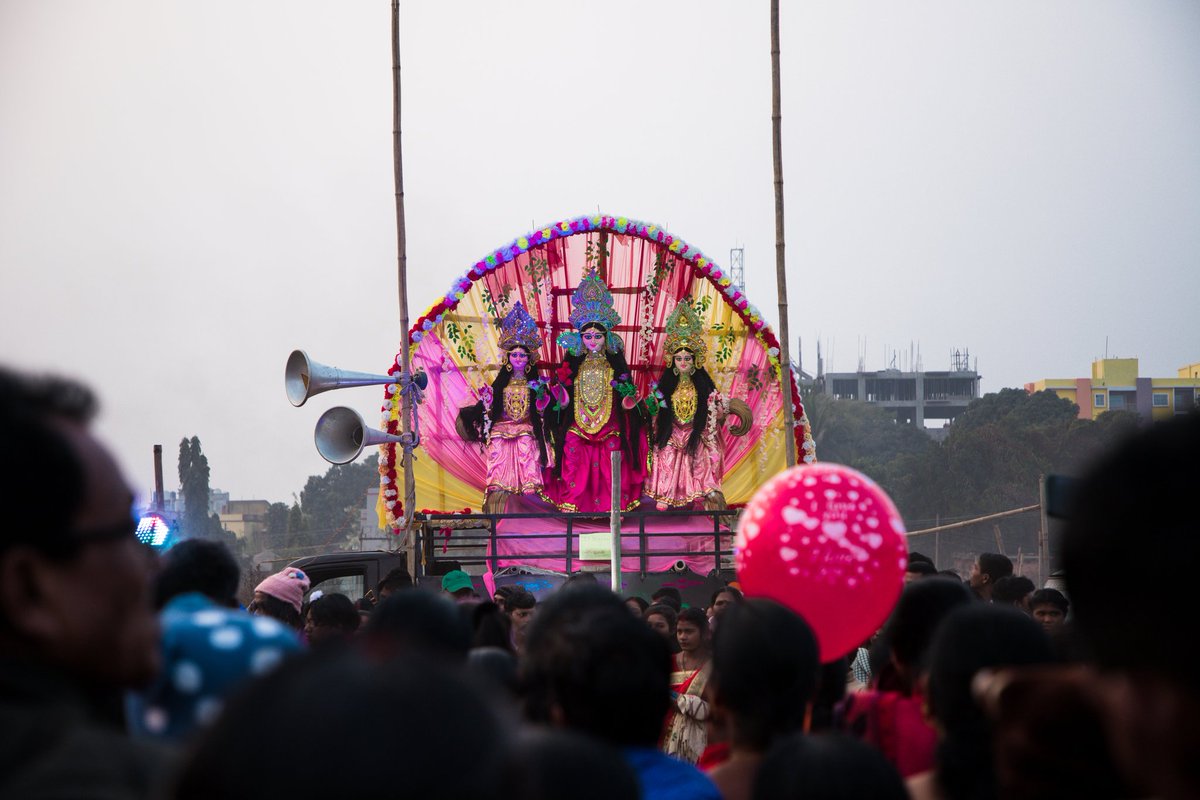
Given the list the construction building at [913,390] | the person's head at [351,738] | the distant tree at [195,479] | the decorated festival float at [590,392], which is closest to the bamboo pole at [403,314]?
the decorated festival float at [590,392]

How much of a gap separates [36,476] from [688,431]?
42.6 feet

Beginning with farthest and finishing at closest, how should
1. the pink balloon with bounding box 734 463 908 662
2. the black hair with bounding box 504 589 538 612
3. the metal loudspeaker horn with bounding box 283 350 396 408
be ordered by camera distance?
the metal loudspeaker horn with bounding box 283 350 396 408
the black hair with bounding box 504 589 538 612
the pink balloon with bounding box 734 463 908 662

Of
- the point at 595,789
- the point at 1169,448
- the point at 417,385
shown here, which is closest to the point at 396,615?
the point at 595,789

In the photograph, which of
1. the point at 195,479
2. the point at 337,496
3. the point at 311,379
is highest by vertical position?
the point at 311,379

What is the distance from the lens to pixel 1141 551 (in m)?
1.13

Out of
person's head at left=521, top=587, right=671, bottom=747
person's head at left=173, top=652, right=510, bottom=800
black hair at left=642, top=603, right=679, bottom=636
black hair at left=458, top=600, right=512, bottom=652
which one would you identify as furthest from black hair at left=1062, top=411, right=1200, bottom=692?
black hair at left=642, top=603, right=679, bottom=636

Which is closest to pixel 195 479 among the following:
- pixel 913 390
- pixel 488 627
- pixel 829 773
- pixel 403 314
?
pixel 403 314

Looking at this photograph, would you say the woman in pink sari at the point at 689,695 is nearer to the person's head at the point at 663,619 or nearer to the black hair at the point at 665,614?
the person's head at the point at 663,619

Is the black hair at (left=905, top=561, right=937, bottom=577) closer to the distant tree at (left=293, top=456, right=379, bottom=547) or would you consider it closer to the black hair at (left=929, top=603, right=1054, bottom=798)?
the black hair at (left=929, top=603, right=1054, bottom=798)

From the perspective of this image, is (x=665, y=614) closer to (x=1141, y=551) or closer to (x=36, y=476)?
(x=36, y=476)

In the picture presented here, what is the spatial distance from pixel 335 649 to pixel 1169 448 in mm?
804

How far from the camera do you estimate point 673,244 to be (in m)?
14.5

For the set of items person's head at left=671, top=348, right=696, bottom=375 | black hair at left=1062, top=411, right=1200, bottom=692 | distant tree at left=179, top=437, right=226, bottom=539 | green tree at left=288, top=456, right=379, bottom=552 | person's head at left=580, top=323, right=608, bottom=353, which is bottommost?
green tree at left=288, top=456, right=379, bottom=552

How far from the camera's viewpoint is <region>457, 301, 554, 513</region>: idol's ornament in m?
14.1
